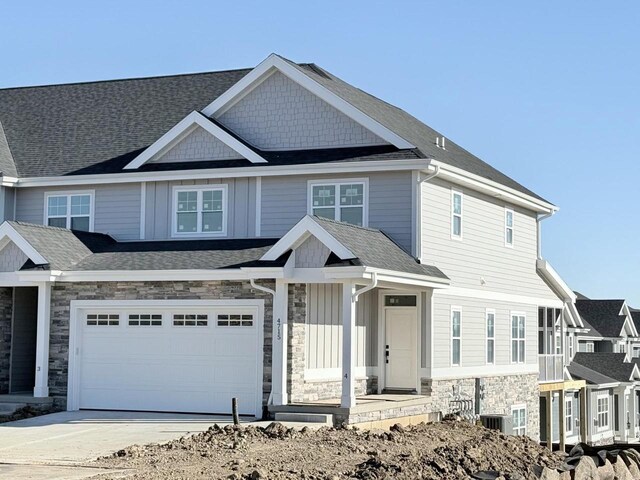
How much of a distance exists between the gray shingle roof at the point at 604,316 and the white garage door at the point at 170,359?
1284 inches

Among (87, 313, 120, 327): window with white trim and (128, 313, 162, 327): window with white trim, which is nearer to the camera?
(128, 313, 162, 327): window with white trim

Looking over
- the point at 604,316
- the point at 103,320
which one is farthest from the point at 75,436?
the point at 604,316

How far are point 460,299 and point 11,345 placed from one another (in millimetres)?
11191

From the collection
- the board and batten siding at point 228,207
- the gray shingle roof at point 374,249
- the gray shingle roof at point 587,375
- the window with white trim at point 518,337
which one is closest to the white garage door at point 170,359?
the gray shingle roof at point 374,249

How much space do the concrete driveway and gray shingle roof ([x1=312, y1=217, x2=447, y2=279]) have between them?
14.5 ft

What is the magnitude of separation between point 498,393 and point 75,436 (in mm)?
13176

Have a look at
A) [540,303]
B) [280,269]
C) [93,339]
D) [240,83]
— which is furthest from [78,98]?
[540,303]

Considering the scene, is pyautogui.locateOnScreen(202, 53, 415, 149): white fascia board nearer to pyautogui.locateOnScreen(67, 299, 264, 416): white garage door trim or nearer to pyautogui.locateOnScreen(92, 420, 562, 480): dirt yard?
pyautogui.locateOnScreen(67, 299, 264, 416): white garage door trim

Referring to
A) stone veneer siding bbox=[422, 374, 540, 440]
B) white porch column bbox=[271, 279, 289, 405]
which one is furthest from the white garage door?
stone veneer siding bbox=[422, 374, 540, 440]

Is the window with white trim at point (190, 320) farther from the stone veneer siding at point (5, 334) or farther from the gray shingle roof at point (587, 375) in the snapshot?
the gray shingle roof at point (587, 375)

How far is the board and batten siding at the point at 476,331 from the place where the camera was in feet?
81.6

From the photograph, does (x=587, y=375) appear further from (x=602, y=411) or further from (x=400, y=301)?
(x=400, y=301)

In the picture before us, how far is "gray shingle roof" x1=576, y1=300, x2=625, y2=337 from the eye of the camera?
51719mm

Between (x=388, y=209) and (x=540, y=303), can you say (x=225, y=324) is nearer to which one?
(x=388, y=209)
